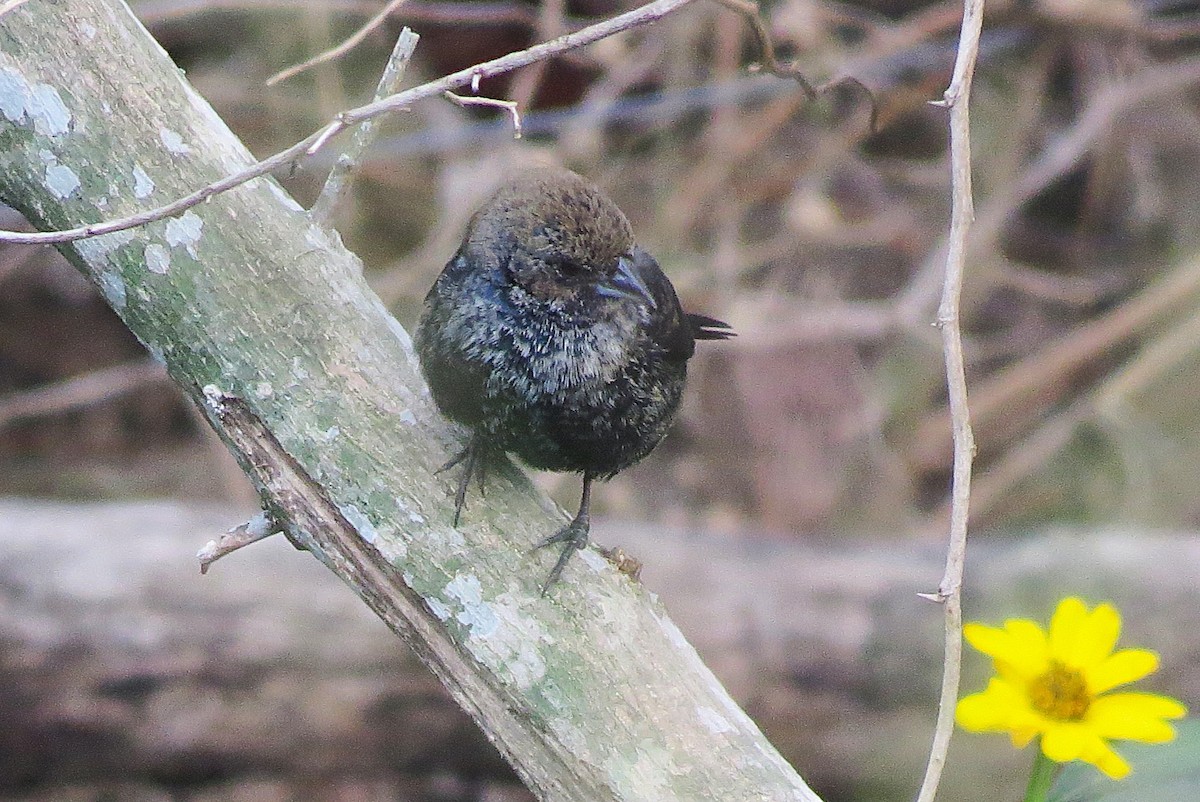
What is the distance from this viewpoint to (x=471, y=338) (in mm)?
2250

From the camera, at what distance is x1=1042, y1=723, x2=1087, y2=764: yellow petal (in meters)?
1.48

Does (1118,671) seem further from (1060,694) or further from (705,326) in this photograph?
(705,326)

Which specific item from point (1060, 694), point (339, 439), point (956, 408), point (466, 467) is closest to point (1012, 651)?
point (1060, 694)

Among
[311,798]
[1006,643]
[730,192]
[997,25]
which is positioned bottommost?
[311,798]

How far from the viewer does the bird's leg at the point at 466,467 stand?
2064mm

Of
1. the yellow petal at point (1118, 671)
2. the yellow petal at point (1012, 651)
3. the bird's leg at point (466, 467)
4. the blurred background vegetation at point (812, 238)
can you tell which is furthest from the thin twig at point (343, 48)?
the blurred background vegetation at point (812, 238)

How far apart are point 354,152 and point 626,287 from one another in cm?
53

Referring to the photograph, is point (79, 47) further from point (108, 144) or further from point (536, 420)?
point (536, 420)

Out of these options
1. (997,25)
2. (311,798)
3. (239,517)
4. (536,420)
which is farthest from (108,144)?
(997,25)

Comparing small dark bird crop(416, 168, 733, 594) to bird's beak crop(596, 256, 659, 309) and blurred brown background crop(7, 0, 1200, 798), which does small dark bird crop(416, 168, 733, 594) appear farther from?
blurred brown background crop(7, 0, 1200, 798)

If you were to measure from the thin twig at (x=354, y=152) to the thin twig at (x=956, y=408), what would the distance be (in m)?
0.92

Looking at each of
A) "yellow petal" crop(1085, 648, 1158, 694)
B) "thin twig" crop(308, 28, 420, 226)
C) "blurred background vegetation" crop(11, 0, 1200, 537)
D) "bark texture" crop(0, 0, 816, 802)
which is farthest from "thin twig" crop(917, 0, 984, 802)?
"blurred background vegetation" crop(11, 0, 1200, 537)

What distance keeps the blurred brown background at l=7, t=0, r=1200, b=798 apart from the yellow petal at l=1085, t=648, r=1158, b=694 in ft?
10.4

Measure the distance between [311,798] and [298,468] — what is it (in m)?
2.39
